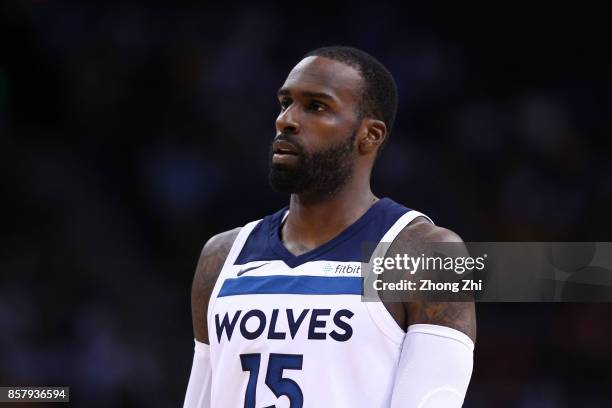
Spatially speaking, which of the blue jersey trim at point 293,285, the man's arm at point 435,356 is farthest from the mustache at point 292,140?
the man's arm at point 435,356

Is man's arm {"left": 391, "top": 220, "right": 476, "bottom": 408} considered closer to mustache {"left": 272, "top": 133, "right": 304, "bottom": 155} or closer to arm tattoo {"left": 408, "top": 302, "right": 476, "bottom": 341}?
arm tattoo {"left": 408, "top": 302, "right": 476, "bottom": 341}

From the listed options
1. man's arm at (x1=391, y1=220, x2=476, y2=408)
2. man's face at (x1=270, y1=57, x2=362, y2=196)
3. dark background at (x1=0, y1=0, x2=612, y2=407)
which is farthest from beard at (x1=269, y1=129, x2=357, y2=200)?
dark background at (x1=0, y1=0, x2=612, y2=407)

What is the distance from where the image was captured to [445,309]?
2.92 meters

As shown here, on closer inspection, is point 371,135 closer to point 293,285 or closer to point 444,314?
point 293,285

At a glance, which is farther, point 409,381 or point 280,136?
point 280,136

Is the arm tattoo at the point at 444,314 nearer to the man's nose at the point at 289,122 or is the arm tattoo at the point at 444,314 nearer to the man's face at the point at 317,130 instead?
the man's face at the point at 317,130

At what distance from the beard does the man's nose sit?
0.02 meters

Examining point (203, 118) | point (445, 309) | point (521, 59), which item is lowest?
point (445, 309)

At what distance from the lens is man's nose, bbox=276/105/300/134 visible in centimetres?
322

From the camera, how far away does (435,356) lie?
287 cm

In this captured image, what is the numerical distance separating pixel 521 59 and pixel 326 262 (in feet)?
19.0

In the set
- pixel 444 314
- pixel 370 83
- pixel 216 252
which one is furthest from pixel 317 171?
pixel 444 314

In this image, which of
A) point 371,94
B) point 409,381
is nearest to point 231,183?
point 371,94

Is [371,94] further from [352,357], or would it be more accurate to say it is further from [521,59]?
[521,59]
